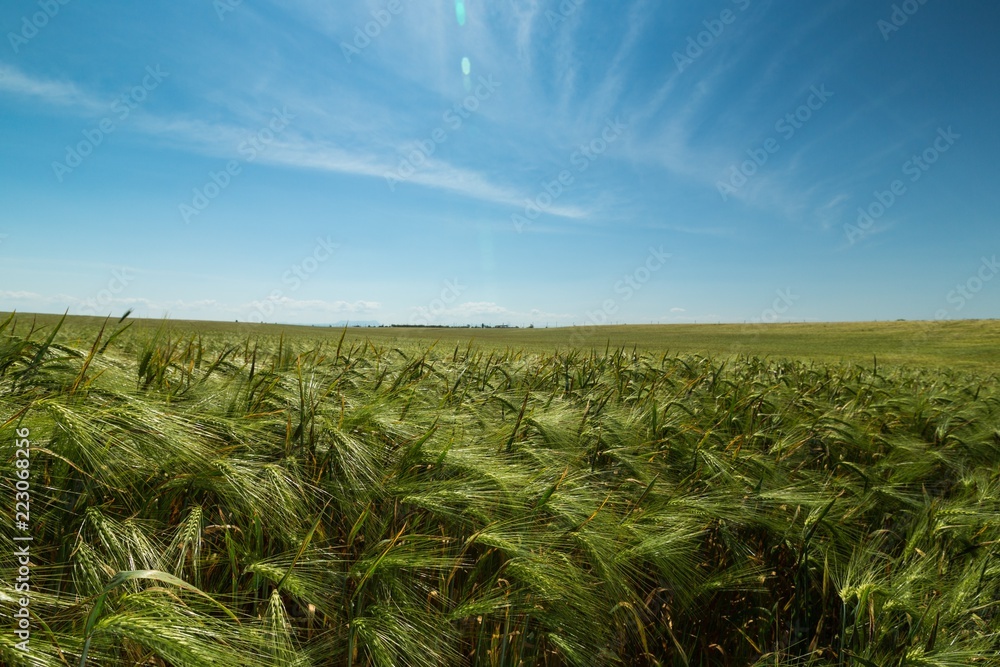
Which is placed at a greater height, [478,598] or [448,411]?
[448,411]

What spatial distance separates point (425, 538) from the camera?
1846 mm

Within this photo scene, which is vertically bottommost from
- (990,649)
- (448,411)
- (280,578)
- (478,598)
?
(990,649)

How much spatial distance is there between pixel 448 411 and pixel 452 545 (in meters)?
0.81

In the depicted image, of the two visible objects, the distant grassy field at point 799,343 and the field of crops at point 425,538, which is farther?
the distant grassy field at point 799,343

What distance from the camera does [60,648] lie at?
1.13 metres

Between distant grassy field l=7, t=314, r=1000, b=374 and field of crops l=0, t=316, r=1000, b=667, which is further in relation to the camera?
distant grassy field l=7, t=314, r=1000, b=374

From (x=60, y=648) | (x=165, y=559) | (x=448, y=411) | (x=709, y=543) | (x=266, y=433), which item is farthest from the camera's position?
(x=448, y=411)

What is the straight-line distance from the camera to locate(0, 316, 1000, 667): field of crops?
4.88 ft

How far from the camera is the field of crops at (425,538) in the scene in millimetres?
1487

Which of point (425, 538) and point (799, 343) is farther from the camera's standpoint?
point (799, 343)

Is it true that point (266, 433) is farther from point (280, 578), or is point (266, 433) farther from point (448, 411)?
point (448, 411)

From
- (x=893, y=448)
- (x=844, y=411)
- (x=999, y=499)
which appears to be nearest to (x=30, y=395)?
(x=999, y=499)

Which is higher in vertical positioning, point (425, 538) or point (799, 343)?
point (799, 343)

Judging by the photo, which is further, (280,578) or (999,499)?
(999,499)
